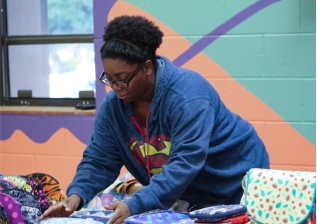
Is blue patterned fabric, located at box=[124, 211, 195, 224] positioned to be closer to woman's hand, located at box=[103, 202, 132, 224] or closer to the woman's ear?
woman's hand, located at box=[103, 202, 132, 224]

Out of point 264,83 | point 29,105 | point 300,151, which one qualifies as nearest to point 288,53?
point 264,83

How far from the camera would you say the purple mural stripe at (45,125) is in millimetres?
2697

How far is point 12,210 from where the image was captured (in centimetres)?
127

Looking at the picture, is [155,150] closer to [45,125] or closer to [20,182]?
[20,182]

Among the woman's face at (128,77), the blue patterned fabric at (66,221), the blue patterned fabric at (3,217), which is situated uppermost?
the woman's face at (128,77)

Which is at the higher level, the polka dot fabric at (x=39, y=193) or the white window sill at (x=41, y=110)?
the white window sill at (x=41, y=110)

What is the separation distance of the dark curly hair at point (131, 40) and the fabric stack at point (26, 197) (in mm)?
577

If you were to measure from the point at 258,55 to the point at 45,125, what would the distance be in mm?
1582

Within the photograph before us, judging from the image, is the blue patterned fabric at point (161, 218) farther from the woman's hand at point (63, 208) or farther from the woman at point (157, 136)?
the woman's hand at point (63, 208)

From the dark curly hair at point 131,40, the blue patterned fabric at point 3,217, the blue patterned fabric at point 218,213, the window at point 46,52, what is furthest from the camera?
the window at point 46,52

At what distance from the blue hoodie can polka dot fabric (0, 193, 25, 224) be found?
19cm

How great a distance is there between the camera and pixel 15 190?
1.36 meters

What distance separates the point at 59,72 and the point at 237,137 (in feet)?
6.17

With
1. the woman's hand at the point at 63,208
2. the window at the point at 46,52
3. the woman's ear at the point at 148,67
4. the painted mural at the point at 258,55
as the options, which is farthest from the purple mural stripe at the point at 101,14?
the woman's hand at the point at 63,208
